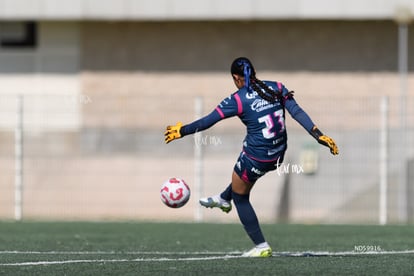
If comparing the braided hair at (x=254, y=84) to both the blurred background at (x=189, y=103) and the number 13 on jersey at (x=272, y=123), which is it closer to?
the number 13 on jersey at (x=272, y=123)

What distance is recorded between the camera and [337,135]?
71.9 ft

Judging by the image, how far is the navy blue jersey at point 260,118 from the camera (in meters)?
11.5

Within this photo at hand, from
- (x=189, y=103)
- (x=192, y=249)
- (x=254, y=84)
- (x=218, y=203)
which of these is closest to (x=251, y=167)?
(x=218, y=203)

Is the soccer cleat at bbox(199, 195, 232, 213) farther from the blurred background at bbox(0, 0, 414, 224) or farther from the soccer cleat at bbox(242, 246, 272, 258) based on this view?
the blurred background at bbox(0, 0, 414, 224)

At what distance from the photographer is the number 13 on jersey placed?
38.3 ft

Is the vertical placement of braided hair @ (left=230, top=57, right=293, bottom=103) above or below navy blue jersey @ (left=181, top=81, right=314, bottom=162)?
above

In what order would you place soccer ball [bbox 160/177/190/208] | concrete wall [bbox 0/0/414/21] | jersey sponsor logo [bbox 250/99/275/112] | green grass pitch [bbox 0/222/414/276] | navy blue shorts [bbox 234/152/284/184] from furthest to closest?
concrete wall [bbox 0/0/414/21] → soccer ball [bbox 160/177/190/208] → navy blue shorts [bbox 234/152/284/184] → jersey sponsor logo [bbox 250/99/275/112] → green grass pitch [bbox 0/222/414/276]

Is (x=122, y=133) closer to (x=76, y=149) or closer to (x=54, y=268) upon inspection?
(x=76, y=149)

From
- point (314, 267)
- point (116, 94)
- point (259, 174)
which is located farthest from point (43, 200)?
point (314, 267)

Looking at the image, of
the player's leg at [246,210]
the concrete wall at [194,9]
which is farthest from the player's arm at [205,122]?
the concrete wall at [194,9]

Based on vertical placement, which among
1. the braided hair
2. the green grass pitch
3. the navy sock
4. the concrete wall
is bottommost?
the green grass pitch

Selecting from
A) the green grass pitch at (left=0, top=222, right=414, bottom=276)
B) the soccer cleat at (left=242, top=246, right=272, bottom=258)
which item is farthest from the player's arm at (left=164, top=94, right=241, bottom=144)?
the soccer cleat at (left=242, top=246, right=272, bottom=258)

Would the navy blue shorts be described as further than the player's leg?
No

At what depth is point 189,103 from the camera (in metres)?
22.6
